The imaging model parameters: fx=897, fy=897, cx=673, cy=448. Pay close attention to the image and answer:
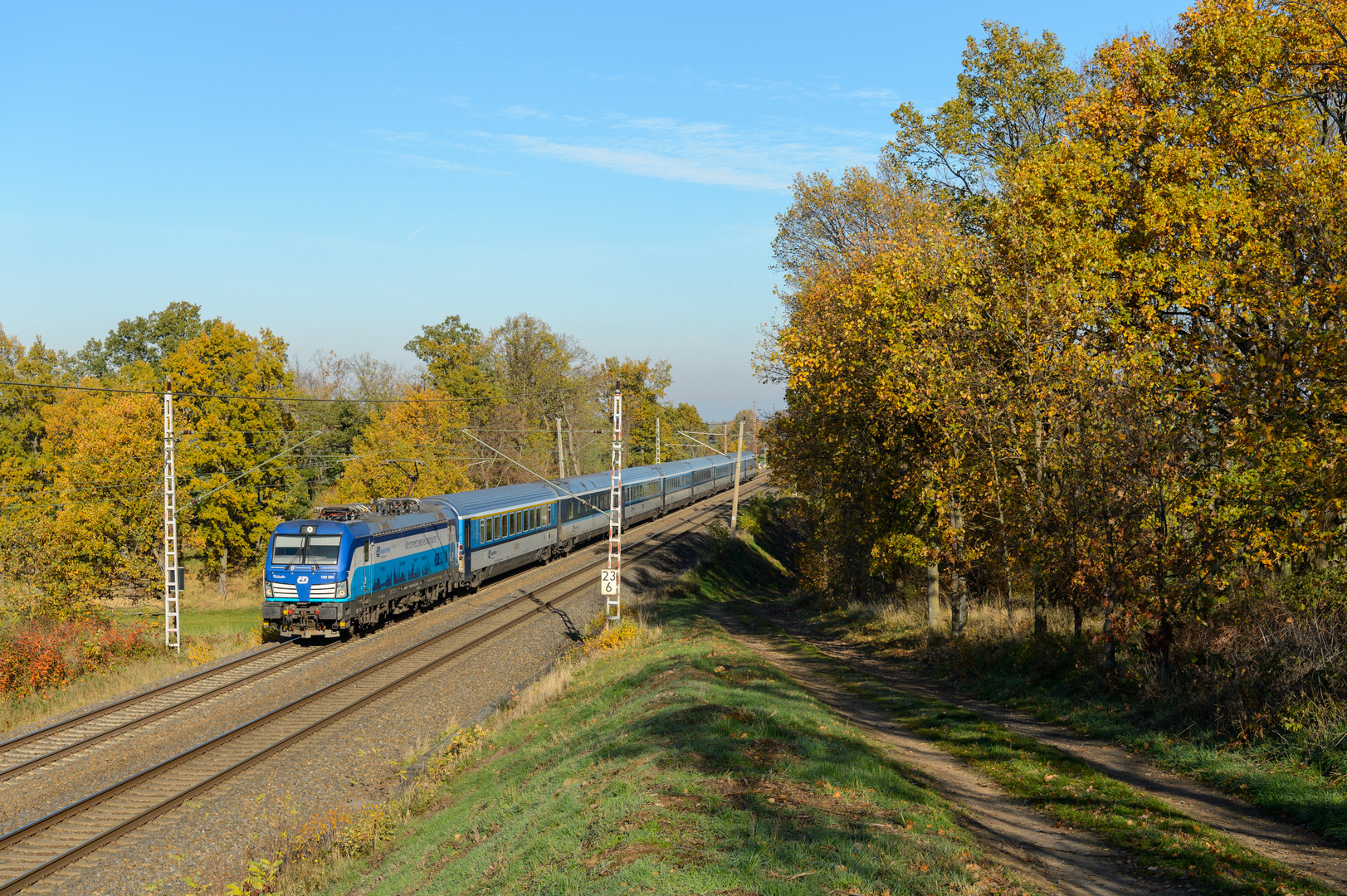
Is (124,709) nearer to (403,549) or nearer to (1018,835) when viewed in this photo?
(403,549)

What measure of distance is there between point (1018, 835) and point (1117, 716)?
5.06m

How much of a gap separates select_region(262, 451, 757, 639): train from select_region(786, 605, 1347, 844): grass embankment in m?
14.0

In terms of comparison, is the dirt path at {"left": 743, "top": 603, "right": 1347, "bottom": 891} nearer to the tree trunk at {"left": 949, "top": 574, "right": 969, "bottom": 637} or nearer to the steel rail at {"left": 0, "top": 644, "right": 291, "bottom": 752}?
the tree trunk at {"left": 949, "top": 574, "right": 969, "bottom": 637}

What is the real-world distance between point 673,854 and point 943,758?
637 centimetres

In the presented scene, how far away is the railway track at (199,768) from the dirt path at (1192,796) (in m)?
11.7

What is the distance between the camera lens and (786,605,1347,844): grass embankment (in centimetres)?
931

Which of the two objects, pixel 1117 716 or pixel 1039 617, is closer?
pixel 1117 716

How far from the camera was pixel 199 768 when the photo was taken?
14.8m

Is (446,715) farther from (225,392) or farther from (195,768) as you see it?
(225,392)

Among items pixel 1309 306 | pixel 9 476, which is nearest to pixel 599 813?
pixel 1309 306

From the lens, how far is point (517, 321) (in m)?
83.2

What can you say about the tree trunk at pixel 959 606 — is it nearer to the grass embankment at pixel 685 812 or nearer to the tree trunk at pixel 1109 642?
the tree trunk at pixel 1109 642

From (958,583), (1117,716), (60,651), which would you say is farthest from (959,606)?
(60,651)

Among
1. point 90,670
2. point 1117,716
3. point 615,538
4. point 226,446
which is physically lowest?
point 90,670
